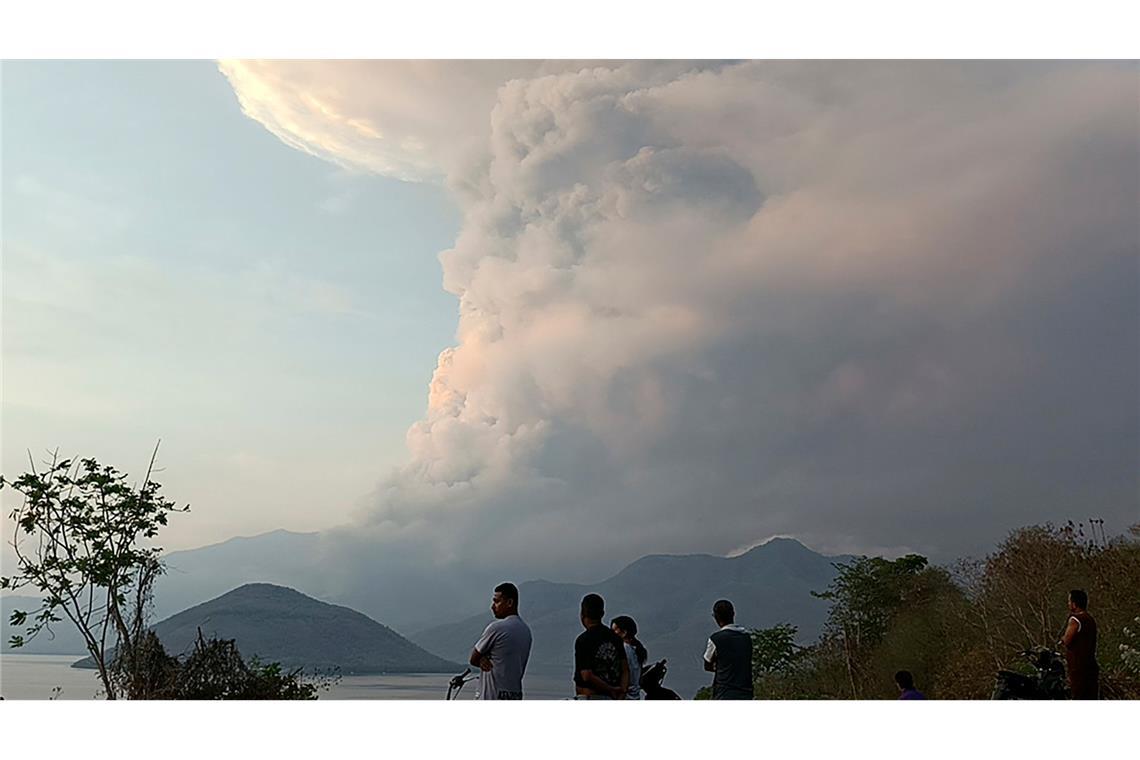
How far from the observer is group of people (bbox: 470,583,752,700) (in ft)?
19.8

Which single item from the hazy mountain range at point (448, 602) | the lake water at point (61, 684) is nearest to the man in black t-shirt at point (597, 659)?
the lake water at point (61, 684)

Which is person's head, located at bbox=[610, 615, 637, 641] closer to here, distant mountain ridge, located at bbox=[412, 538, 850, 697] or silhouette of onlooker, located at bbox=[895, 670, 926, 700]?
silhouette of onlooker, located at bbox=[895, 670, 926, 700]

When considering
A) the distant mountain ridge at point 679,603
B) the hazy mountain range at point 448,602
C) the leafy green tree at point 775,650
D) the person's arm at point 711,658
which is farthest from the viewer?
the distant mountain ridge at point 679,603

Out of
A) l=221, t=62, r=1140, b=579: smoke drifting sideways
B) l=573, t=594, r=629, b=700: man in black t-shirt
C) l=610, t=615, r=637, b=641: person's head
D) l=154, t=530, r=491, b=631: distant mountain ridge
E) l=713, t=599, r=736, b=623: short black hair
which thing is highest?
l=221, t=62, r=1140, b=579: smoke drifting sideways

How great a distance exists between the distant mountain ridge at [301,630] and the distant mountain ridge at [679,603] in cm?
101

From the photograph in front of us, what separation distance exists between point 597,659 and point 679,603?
14.4m

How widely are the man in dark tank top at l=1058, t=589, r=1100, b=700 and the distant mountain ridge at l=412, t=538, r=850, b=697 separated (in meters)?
10.2

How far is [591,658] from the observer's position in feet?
20.1

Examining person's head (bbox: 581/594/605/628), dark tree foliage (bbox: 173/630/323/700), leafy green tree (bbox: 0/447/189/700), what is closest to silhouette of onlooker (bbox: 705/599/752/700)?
person's head (bbox: 581/594/605/628)

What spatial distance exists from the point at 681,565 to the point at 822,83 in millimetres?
9271

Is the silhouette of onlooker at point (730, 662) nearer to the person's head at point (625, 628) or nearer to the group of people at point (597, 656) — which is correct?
the group of people at point (597, 656)

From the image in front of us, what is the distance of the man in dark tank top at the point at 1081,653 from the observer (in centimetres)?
755
